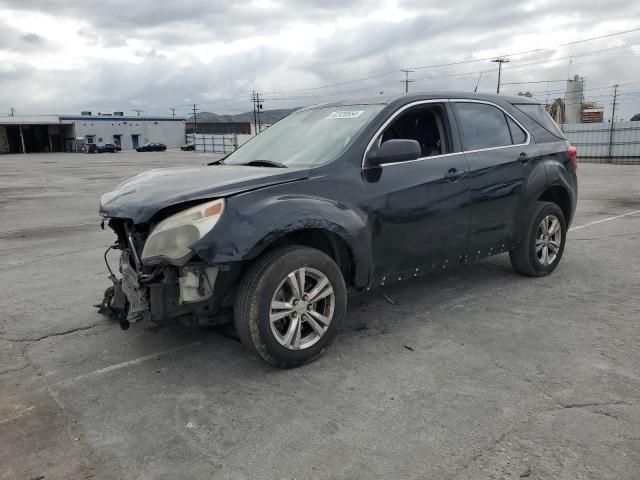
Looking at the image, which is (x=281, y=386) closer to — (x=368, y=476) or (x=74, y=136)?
(x=368, y=476)

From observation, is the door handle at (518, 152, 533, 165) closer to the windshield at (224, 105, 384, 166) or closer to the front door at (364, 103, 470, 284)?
the front door at (364, 103, 470, 284)

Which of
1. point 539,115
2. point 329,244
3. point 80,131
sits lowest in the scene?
point 329,244

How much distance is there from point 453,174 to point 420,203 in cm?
49

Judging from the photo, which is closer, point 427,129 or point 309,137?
point 309,137

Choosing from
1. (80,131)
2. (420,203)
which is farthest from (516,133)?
(80,131)

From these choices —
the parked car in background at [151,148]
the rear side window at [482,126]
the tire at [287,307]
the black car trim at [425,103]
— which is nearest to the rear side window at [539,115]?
the black car trim at [425,103]

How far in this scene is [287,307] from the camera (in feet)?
11.3

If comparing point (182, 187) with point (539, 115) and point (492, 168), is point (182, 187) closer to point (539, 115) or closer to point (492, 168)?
point (492, 168)

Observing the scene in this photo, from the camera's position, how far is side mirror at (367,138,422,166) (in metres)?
3.81

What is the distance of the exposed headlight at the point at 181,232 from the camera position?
312 centimetres

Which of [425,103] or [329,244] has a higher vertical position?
[425,103]

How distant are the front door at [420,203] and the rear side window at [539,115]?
4.30ft

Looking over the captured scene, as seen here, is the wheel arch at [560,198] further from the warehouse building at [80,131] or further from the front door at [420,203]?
the warehouse building at [80,131]

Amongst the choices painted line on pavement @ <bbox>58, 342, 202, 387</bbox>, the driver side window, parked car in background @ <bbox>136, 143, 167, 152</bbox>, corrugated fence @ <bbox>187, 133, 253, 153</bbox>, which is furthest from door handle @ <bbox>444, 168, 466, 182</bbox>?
parked car in background @ <bbox>136, 143, 167, 152</bbox>
